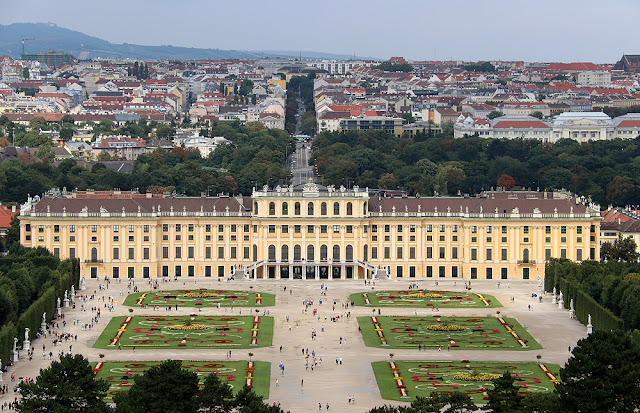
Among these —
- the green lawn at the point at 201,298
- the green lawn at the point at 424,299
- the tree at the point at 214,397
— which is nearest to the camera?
the tree at the point at 214,397

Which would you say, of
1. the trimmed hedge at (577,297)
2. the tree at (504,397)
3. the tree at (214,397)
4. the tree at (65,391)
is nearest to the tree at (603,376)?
the tree at (504,397)

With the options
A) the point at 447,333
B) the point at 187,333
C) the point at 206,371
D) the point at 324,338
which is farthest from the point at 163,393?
the point at 447,333

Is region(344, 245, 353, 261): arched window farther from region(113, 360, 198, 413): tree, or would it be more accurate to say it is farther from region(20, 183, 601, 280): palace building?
region(113, 360, 198, 413): tree

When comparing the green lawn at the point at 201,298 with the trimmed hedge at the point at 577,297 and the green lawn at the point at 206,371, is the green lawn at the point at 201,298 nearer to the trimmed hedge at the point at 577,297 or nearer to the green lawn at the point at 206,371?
the green lawn at the point at 206,371

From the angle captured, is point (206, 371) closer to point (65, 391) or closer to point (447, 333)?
point (65, 391)

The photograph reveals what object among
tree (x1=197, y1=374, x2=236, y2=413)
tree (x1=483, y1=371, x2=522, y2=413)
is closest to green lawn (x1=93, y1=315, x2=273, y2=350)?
tree (x1=197, y1=374, x2=236, y2=413)
